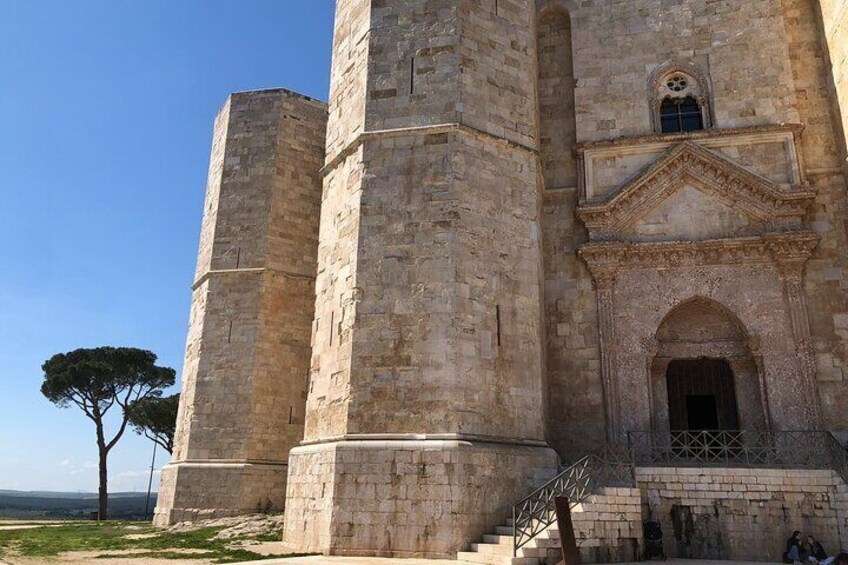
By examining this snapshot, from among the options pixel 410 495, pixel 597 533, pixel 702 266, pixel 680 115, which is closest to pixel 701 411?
pixel 702 266

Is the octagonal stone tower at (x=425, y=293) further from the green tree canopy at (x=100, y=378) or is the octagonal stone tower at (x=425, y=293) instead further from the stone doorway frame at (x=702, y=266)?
the green tree canopy at (x=100, y=378)

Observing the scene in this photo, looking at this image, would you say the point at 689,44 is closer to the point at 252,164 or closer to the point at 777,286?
the point at 777,286

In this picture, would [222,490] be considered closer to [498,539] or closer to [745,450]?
[498,539]

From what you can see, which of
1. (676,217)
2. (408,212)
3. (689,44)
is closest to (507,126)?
(408,212)

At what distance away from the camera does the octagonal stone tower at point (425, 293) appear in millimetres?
9711

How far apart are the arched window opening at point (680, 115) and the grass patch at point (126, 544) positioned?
11277 mm

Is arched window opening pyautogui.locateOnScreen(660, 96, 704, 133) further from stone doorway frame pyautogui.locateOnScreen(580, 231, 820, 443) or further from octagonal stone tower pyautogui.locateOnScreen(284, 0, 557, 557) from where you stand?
octagonal stone tower pyautogui.locateOnScreen(284, 0, 557, 557)

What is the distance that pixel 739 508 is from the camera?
9930 mm

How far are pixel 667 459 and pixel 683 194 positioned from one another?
529 centimetres

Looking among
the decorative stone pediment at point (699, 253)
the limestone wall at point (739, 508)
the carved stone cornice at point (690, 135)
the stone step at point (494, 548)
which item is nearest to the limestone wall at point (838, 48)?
the carved stone cornice at point (690, 135)

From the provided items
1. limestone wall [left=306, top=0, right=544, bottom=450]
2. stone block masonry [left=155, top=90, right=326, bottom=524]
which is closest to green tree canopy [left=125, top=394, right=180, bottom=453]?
stone block masonry [left=155, top=90, right=326, bottom=524]

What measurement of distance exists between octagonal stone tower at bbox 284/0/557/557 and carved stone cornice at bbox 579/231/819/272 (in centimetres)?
204

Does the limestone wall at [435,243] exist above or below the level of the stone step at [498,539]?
above

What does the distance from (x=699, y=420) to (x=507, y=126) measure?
690cm
